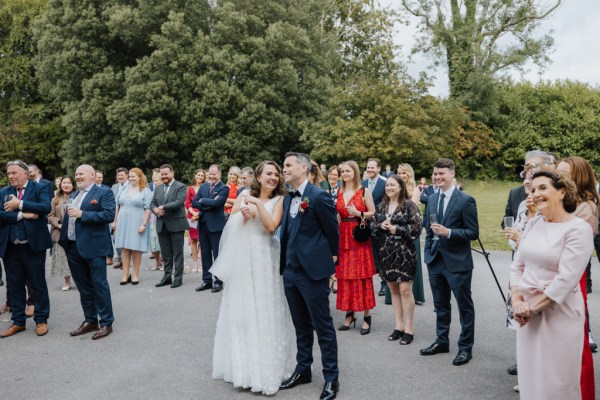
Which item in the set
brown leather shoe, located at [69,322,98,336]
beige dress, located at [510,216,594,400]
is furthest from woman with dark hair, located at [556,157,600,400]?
brown leather shoe, located at [69,322,98,336]

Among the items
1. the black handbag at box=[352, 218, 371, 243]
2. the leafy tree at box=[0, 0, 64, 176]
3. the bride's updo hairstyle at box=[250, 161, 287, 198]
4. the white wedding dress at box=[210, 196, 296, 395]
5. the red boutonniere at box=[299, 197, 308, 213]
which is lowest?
the white wedding dress at box=[210, 196, 296, 395]

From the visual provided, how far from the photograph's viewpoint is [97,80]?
25.1 m

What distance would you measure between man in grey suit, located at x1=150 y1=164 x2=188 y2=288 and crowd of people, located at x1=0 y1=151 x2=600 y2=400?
0.63 m

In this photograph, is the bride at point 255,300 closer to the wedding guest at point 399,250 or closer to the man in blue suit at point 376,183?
the wedding guest at point 399,250

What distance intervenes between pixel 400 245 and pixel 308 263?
204 centimetres

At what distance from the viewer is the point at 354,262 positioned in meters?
6.37

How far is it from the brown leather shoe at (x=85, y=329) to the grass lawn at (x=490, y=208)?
18.1 feet

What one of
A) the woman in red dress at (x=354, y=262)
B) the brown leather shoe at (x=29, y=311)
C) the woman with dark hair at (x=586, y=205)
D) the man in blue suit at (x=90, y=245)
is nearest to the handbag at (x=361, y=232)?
the woman in red dress at (x=354, y=262)

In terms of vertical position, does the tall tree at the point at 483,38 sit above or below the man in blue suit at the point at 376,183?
above

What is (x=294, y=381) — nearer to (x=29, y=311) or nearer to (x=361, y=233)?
(x=361, y=233)

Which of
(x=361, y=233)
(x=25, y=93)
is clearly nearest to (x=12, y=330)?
(x=361, y=233)

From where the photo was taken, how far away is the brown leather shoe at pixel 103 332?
6291 millimetres

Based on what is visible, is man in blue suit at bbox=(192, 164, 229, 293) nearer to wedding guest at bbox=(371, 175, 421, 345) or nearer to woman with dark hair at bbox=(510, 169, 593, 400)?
wedding guest at bbox=(371, 175, 421, 345)

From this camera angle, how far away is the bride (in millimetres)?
4652
